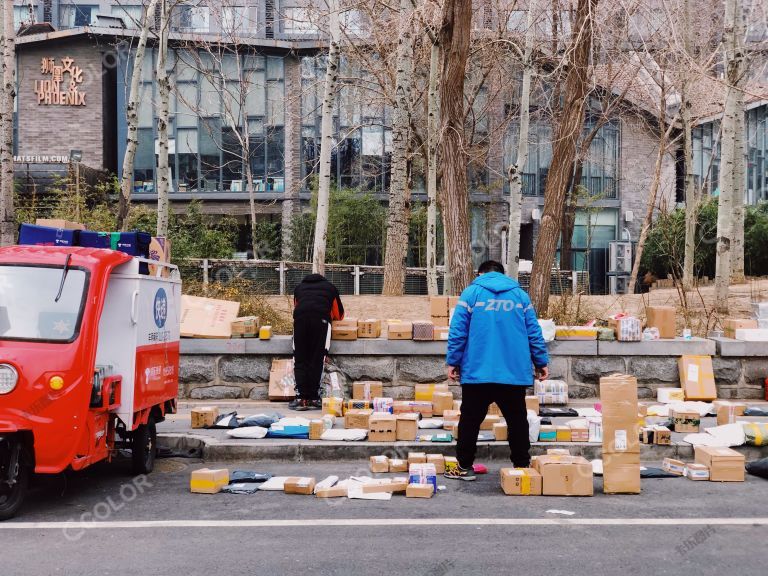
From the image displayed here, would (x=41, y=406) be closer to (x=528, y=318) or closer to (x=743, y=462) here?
(x=528, y=318)

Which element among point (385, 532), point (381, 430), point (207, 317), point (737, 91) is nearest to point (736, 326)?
point (737, 91)

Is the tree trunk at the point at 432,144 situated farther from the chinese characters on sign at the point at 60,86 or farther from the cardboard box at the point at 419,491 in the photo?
the chinese characters on sign at the point at 60,86

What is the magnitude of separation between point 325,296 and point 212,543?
5.88 meters

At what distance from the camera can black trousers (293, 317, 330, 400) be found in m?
10.9

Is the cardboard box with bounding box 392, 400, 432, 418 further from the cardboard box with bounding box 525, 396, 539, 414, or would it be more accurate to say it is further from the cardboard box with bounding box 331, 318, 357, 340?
the cardboard box with bounding box 331, 318, 357, 340

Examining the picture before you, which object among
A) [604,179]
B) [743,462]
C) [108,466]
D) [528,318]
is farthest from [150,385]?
[604,179]

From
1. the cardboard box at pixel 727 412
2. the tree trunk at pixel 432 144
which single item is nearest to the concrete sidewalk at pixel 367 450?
the cardboard box at pixel 727 412

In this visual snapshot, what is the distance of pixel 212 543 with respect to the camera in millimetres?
5496

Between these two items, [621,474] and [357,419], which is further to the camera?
[357,419]

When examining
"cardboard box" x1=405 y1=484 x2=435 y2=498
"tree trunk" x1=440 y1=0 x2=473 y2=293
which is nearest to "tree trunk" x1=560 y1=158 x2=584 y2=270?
"tree trunk" x1=440 y1=0 x2=473 y2=293

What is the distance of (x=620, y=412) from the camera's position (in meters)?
6.89

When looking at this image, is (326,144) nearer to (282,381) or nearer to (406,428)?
(282,381)

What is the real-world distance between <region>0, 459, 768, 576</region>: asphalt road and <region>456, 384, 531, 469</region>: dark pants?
0.34 metres

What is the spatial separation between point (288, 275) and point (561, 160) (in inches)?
371
